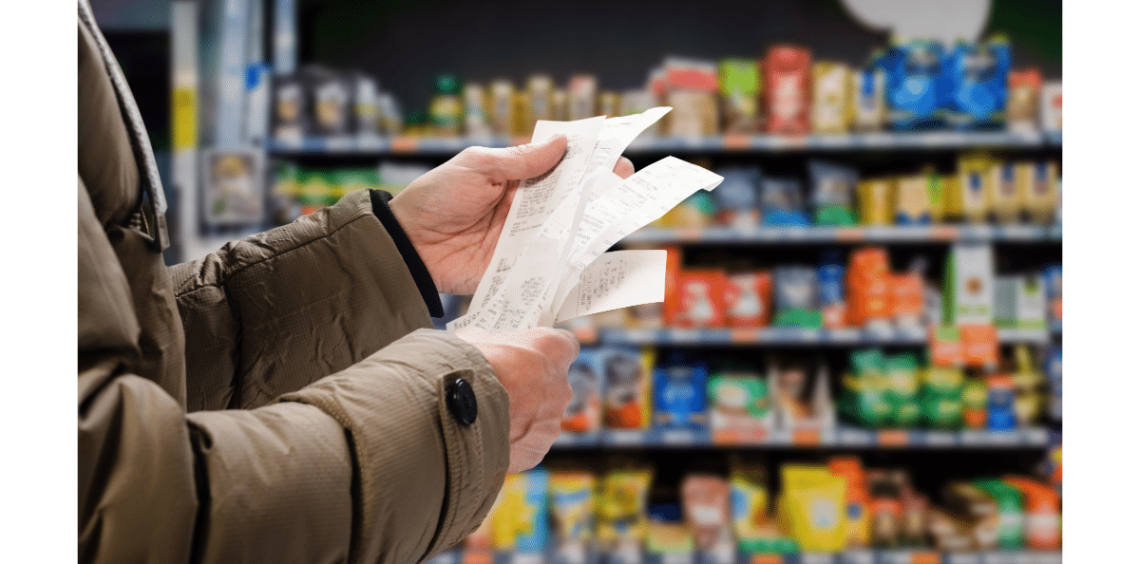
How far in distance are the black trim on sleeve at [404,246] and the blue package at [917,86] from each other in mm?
1867

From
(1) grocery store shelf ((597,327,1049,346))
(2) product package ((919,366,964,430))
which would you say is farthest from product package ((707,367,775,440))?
(2) product package ((919,366,964,430))

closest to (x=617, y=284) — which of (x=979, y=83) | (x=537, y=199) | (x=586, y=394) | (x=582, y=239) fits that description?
(x=582, y=239)

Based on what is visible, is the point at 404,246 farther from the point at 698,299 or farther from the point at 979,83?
the point at 979,83

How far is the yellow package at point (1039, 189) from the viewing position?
2.14m

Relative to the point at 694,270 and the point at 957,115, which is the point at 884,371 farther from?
the point at 957,115

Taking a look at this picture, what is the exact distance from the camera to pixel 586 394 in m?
2.20

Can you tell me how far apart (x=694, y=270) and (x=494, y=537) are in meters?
1.15

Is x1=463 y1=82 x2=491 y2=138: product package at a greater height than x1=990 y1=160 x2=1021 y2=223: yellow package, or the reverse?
x1=463 y1=82 x2=491 y2=138: product package

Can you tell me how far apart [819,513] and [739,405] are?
1.39 feet

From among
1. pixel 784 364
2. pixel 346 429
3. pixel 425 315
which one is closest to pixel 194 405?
pixel 425 315

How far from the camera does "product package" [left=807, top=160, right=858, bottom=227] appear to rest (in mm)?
2217

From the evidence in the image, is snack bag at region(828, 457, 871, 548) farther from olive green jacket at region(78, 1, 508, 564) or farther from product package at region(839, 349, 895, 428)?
olive green jacket at region(78, 1, 508, 564)

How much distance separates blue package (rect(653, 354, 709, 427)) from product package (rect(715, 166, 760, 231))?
53 centimetres

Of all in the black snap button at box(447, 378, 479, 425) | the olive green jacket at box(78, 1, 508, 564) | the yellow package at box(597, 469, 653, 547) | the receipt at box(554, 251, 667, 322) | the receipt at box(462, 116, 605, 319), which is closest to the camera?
the olive green jacket at box(78, 1, 508, 564)
